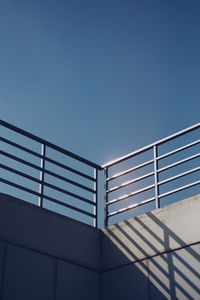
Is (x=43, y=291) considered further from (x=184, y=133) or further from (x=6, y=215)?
(x=184, y=133)

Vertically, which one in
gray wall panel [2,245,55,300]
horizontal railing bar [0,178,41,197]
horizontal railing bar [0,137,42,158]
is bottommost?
gray wall panel [2,245,55,300]

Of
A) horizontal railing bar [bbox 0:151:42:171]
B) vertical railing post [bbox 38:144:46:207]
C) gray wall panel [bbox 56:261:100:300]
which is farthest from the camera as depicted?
vertical railing post [bbox 38:144:46:207]

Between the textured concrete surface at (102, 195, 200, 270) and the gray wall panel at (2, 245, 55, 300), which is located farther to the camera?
the textured concrete surface at (102, 195, 200, 270)

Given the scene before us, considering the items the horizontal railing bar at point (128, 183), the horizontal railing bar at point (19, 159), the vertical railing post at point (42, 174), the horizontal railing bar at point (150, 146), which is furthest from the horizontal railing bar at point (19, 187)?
the horizontal railing bar at point (150, 146)

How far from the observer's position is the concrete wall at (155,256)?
1048 cm

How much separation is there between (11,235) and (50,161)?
5.80 ft

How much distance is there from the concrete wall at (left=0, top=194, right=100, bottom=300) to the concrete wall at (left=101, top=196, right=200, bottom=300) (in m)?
0.39

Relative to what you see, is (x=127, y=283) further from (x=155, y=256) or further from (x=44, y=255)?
(x=44, y=255)

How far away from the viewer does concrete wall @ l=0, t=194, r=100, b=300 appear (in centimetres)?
1042

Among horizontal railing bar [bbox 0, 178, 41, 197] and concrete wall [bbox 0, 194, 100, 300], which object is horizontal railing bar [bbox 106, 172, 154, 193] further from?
horizontal railing bar [bbox 0, 178, 41, 197]

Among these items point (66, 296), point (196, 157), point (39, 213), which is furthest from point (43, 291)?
point (196, 157)

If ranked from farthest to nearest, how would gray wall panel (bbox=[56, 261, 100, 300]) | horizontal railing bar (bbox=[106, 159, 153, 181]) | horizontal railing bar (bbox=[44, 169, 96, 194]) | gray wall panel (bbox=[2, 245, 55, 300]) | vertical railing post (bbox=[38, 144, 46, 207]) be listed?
horizontal railing bar (bbox=[106, 159, 153, 181])
horizontal railing bar (bbox=[44, 169, 96, 194])
vertical railing post (bbox=[38, 144, 46, 207])
gray wall panel (bbox=[56, 261, 100, 300])
gray wall panel (bbox=[2, 245, 55, 300])

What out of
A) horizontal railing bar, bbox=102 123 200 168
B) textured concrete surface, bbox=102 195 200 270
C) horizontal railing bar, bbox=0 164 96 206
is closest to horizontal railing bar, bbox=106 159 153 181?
horizontal railing bar, bbox=102 123 200 168

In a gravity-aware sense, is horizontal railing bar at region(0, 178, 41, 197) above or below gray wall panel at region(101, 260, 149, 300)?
above
